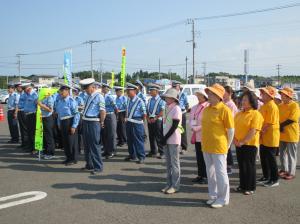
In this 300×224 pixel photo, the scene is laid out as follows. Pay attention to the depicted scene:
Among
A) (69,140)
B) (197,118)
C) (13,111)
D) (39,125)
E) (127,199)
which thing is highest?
(13,111)

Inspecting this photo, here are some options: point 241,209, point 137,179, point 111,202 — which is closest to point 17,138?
point 137,179

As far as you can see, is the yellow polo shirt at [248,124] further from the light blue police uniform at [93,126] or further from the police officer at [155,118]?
the police officer at [155,118]

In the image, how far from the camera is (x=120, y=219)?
15.6 feet

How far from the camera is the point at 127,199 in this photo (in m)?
5.66

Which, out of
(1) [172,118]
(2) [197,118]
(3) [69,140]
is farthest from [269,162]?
(3) [69,140]

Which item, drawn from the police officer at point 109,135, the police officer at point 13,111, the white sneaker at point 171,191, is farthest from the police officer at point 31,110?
the white sneaker at point 171,191

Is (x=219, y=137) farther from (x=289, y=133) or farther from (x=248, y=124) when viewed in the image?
(x=289, y=133)

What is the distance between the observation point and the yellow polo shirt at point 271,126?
645 cm

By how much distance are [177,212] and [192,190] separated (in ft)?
4.05

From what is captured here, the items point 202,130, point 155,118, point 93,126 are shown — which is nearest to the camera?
point 202,130

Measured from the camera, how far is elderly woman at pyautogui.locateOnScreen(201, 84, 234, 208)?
527 centimetres

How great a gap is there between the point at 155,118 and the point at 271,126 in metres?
3.65

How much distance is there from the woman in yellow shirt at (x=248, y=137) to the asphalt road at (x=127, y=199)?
0.98 feet

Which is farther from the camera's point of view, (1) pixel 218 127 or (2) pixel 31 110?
(2) pixel 31 110
